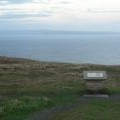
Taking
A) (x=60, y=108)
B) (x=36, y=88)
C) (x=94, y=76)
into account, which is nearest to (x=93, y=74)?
(x=94, y=76)

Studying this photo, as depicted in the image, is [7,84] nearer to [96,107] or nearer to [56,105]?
[56,105]

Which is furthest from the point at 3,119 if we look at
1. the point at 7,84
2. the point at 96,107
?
the point at 7,84

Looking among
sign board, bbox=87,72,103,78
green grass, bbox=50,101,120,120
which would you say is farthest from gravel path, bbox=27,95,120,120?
sign board, bbox=87,72,103,78

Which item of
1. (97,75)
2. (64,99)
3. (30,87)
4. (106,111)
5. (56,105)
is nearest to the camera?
(106,111)

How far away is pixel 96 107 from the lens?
22016mm

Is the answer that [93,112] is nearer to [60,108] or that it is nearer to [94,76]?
[60,108]

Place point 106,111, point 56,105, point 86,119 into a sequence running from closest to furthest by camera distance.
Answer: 1. point 86,119
2. point 106,111
3. point 56,105

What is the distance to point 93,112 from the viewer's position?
2067 centimetres

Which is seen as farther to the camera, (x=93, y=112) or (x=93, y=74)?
(x=93, y=74)

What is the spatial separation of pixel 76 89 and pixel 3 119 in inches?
329

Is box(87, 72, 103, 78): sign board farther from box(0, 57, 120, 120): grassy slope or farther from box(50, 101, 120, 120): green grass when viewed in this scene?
box(50, 101, 120, 120): green grass

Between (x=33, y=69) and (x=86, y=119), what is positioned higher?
(x=33, y=69)

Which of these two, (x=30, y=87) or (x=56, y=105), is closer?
(x=56, y=105)

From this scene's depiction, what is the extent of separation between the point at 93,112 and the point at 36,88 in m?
8.30
